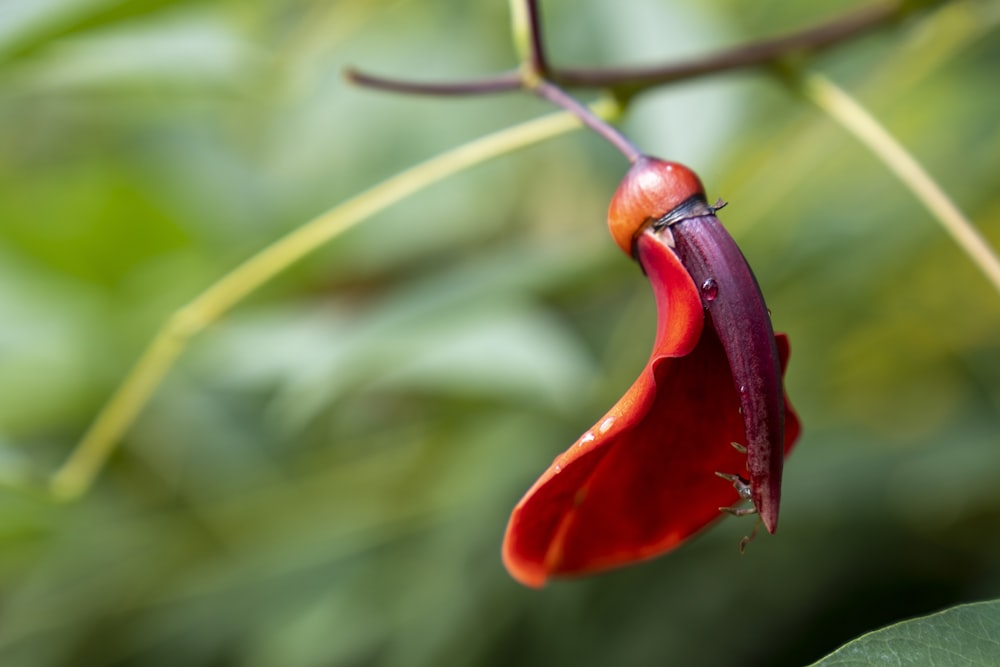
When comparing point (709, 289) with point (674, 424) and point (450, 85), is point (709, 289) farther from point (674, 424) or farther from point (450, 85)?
point (450, 85)

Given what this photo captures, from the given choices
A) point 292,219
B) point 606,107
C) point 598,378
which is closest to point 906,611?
point 598,378

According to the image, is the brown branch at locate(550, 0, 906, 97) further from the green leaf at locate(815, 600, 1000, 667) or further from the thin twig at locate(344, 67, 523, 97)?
the green leaf at locate(815, 600, 1000, 667)

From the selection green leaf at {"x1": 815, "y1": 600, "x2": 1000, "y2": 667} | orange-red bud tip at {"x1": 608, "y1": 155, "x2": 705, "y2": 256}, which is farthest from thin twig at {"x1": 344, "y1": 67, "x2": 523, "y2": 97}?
green leaf at {"x1": 815, "y1": 600, "x2": 1000, "y2": 667}

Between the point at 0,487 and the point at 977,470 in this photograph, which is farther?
the point at 977,470

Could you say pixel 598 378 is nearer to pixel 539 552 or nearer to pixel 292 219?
pixel 292 219

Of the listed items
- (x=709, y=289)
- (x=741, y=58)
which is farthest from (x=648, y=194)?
(x=741, y=58)
